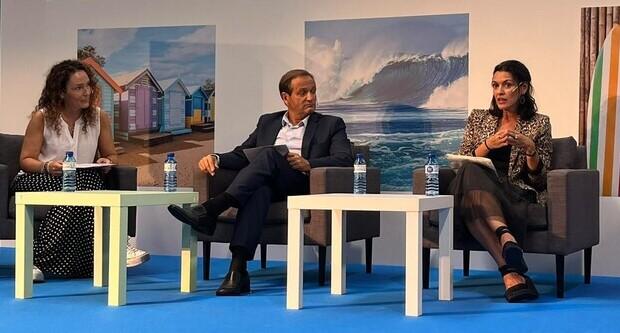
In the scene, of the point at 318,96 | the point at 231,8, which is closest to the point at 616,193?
the point at 318,96

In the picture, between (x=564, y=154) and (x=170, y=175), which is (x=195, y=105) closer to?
(x=170, y=175)

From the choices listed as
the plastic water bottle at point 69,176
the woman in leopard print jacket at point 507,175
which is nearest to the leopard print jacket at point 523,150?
the woman in leopard print jacket at point 507,175

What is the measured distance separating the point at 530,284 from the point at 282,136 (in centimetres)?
154

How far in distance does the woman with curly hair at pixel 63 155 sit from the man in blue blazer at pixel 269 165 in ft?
2.19

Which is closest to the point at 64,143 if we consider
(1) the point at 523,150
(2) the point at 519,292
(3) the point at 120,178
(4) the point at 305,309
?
(3) the point at 120,178

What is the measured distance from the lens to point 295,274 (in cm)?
361

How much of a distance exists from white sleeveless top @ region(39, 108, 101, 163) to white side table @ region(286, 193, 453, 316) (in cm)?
149

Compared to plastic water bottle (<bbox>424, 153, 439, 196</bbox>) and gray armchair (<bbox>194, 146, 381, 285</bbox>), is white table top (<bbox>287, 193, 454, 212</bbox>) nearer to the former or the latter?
plastic water bottle (<bbox>424, 153, 439, 196</bbox>)

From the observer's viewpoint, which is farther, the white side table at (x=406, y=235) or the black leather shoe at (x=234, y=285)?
the black leather shoe at (x=234, y=285)

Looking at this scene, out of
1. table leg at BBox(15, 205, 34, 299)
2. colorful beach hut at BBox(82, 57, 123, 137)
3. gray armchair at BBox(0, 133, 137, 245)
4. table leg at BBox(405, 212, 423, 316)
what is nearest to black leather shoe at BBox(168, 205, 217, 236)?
table leg at BBox(15, 205, 34, 299)

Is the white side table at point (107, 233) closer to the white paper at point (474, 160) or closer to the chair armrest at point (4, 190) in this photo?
the chair armrest at point (4, 190)

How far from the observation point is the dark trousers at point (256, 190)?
4.02m

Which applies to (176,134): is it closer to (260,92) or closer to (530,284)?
(260,92)

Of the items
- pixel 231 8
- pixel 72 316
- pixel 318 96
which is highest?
pixel 231 8
